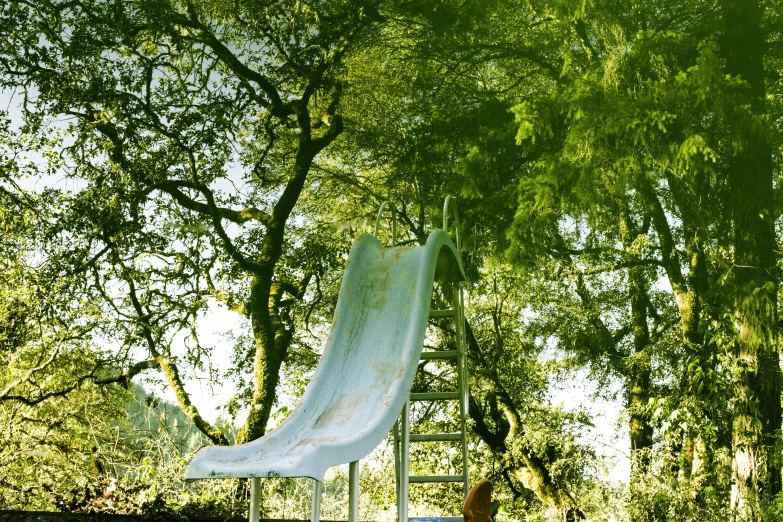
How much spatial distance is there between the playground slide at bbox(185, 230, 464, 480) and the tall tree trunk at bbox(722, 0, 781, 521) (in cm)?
247

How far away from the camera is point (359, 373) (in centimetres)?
378

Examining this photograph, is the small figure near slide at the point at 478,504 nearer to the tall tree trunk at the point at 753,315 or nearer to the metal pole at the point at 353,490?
the metal pole at the point at 353,490

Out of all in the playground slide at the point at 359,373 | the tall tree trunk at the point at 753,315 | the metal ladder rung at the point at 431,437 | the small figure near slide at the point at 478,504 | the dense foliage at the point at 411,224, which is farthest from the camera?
the dense foliage at the point at 411,224

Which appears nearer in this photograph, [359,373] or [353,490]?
[353,490]

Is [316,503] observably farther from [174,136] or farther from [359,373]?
[174,136]

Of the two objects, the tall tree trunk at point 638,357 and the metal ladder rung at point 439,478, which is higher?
the tall tree trunk at point 638,357

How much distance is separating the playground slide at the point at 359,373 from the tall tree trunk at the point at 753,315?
2.47 m

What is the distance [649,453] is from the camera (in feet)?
23.7

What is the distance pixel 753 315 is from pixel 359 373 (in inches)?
133

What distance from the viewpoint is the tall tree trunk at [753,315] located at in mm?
5668

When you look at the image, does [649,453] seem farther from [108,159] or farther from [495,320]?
[108,159]

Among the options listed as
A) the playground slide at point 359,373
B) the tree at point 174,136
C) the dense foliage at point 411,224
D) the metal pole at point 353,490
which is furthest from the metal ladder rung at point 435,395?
the tree at point 174,136

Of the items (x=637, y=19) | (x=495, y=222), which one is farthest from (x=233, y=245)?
(x=637, y=19)

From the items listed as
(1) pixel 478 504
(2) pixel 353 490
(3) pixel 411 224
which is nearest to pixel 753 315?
(1) pixel 478 504
